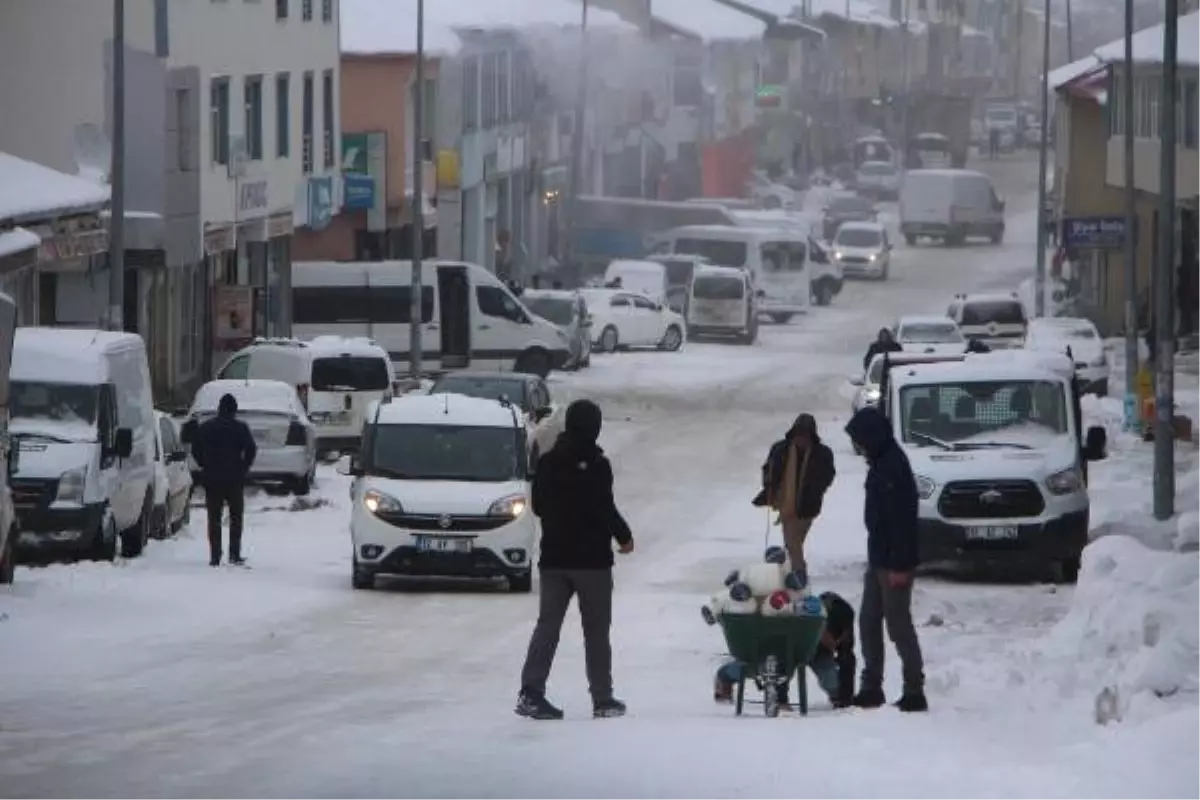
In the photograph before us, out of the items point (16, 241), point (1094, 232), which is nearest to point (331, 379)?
point (16, 241)

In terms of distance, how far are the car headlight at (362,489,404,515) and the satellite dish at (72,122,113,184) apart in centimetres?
2196

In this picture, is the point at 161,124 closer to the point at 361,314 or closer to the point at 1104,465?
the point at 361,314

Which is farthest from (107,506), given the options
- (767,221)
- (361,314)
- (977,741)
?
(767,221)

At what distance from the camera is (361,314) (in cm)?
5356

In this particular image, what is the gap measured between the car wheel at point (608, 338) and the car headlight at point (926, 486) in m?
37.1

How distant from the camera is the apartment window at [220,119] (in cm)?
5059

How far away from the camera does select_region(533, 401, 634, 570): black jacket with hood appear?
50.0ft

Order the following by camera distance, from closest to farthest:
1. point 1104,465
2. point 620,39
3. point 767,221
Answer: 1. point 1104,465
2. point 767,221
3. point 620,39

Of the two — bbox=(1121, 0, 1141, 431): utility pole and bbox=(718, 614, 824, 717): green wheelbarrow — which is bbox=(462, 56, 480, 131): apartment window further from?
bbox=(718, 614, 824, 717): green wheelbarrow

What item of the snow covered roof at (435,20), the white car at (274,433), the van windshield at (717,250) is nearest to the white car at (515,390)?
the white car at (274,433)

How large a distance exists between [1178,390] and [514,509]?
29196 mm

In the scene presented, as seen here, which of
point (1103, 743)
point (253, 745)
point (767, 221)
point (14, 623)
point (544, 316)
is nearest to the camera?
point (1103, 743)

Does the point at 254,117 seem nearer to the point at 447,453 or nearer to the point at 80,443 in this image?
the point at 447,453

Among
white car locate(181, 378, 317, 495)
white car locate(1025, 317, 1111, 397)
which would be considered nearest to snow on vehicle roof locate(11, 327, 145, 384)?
white car locate(181, 378, 317, 495)
